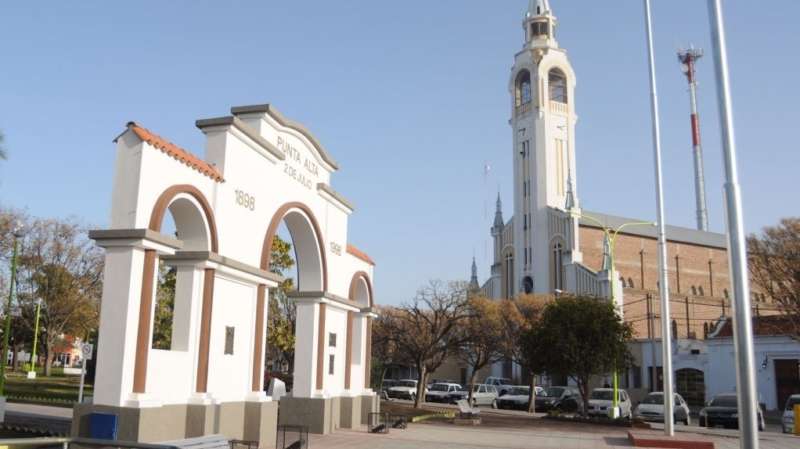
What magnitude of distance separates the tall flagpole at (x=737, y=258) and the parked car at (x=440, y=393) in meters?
40.0

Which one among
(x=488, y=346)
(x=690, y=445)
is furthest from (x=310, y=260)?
(x=488, y=346)

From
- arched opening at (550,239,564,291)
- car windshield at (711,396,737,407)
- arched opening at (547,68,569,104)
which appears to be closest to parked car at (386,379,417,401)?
car windshield at (711,396,737,407)

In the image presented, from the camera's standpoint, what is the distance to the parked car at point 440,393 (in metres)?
48.3

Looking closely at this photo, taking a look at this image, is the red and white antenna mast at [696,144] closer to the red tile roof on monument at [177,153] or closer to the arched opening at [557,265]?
the arched opening at [557,265]

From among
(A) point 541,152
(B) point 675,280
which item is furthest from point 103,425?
(B) point 675,280

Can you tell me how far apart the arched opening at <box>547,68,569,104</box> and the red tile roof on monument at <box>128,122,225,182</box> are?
5686cm

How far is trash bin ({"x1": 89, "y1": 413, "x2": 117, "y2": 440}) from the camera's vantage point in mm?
11703

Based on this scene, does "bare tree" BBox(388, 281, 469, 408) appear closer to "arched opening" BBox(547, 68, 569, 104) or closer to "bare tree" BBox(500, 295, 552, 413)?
"bare tree" BBox(500, 295, 552, 413)

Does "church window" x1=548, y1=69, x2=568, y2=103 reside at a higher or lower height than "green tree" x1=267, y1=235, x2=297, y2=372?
higher

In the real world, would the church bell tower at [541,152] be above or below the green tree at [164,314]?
above

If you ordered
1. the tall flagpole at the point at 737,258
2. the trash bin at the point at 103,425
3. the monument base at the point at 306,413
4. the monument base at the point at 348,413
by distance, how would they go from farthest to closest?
the monument base at the point at 348,413
the monument base at the point at 306,413
the trash bin at the point at 103,425
the tall flagpole at the point at 737,258

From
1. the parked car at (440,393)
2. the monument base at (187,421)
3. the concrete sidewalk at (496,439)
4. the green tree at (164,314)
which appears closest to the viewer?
the monument base at (187,421)

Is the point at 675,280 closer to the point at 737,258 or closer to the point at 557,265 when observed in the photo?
the point at 557,265

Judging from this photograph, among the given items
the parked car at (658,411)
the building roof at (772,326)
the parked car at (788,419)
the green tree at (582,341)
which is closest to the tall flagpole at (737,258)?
the green tree at (582,341)
